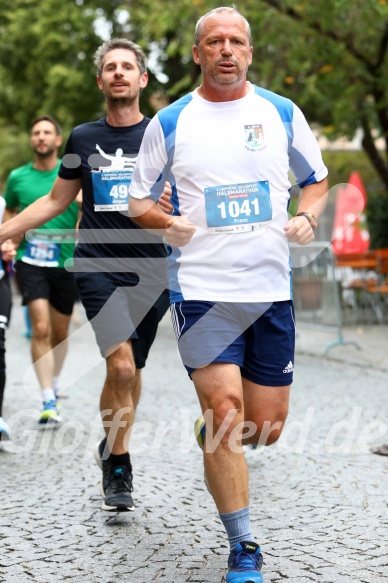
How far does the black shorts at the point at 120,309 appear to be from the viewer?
5.30 meters

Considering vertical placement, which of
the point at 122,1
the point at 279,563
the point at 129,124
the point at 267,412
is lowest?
the point at 279,563

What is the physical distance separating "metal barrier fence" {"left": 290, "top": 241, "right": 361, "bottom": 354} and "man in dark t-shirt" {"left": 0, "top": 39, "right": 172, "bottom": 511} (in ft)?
25.2

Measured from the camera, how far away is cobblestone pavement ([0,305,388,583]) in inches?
170

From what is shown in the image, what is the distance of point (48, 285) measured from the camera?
866 cm

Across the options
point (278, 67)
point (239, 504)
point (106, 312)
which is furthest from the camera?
point (278, 67)

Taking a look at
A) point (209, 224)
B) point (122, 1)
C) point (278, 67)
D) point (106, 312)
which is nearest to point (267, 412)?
point (209, 224)

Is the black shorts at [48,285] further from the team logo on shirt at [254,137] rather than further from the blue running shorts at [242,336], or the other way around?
the team logo on shirt at [254,137]

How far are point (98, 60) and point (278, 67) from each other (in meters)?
12.8

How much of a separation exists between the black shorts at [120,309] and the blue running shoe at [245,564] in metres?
1.58

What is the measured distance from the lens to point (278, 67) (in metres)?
18.2

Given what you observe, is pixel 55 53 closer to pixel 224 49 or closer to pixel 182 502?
pixel 182 502

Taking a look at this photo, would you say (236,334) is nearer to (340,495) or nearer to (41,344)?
(340,495)

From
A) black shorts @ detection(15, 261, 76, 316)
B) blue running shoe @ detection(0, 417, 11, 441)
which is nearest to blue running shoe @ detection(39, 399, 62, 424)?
blue running shoe @ detection(0, 417, 11, 441)

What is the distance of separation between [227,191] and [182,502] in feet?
6.37
